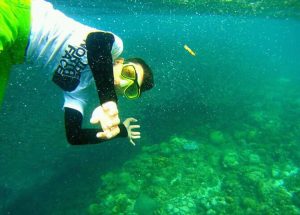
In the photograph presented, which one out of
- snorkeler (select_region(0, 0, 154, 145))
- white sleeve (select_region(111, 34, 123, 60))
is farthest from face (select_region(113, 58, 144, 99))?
white sleeve (select_region(111, 34, 123, 60))

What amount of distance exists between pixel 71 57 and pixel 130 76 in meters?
0.65

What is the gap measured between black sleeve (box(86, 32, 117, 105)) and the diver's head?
381 millimetres

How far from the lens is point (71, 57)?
2998 millimetres

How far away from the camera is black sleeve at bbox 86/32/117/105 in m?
2.58

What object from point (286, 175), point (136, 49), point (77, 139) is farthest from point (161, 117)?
point (136, 49)

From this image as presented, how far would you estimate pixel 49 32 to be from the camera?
9.89ft

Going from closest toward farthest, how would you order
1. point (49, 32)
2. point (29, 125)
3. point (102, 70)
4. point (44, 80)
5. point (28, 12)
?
point (102, 70) < point (28, 12) < point (49, 32) < point (29, 125) < point (44, 80)

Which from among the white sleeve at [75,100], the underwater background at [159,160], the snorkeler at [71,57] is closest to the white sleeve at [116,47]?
the snorkeler at [71,57]

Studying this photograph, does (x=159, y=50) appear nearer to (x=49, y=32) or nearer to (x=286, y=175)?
(x=286, y=175)

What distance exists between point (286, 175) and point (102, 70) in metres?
12.2

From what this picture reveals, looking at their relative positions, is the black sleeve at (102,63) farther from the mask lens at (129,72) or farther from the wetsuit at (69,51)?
the mask lens at (129,72)

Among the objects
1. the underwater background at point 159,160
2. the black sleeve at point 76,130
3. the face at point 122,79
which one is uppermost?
the face at point 122,79

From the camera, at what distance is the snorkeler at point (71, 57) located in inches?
103

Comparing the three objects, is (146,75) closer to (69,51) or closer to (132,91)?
(132,91)
